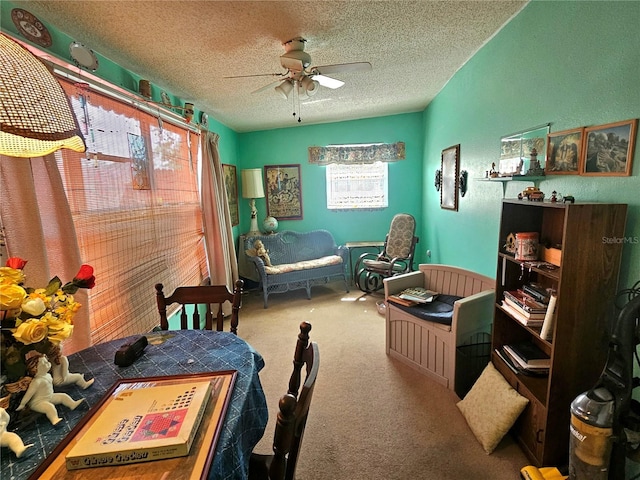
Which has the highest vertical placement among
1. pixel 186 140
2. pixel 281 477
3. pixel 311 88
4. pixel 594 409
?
pixel 311 88

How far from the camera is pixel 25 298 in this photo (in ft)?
2.85

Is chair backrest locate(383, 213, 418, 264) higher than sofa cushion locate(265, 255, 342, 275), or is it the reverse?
chair backrest locate(383, 213, 418, 264)

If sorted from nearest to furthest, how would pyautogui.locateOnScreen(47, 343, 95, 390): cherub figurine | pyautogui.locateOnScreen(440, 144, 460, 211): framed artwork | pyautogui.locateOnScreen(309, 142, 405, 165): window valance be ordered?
pyautogui.locateOnScreen(47, 343, 95, 390): cherub figurine
pyautogui.locateOnScreen(440, 144, 460, 211): framed artwork
pyautogui.locateOnScreen(309, 142, 405, 165): window valance

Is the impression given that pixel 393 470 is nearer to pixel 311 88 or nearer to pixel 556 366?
pixel 556 366

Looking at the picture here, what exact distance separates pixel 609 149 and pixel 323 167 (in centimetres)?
380

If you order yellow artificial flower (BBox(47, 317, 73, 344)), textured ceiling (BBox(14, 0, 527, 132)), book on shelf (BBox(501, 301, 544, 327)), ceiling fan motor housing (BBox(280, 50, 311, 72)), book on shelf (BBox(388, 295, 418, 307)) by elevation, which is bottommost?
book on shelf (BBox(388, 295, 418, 307))

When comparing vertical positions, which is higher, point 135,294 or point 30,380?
point 30,380

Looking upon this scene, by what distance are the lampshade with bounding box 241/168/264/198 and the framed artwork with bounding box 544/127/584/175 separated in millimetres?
3549

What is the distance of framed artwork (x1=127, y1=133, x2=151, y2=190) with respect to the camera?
2160mm

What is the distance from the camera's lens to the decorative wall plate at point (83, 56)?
1678mm

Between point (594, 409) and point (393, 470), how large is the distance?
3.15 feet

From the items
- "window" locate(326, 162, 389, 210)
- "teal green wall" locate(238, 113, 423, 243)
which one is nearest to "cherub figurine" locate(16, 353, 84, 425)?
"teal green wall" locate(238, 113, 423, 243)

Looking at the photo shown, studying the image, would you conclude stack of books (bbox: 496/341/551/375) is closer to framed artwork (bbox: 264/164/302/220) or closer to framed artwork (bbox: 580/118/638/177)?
framed artwork (bbox: 580/118/638/177)

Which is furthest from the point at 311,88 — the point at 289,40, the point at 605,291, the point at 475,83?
the point at 605,291
